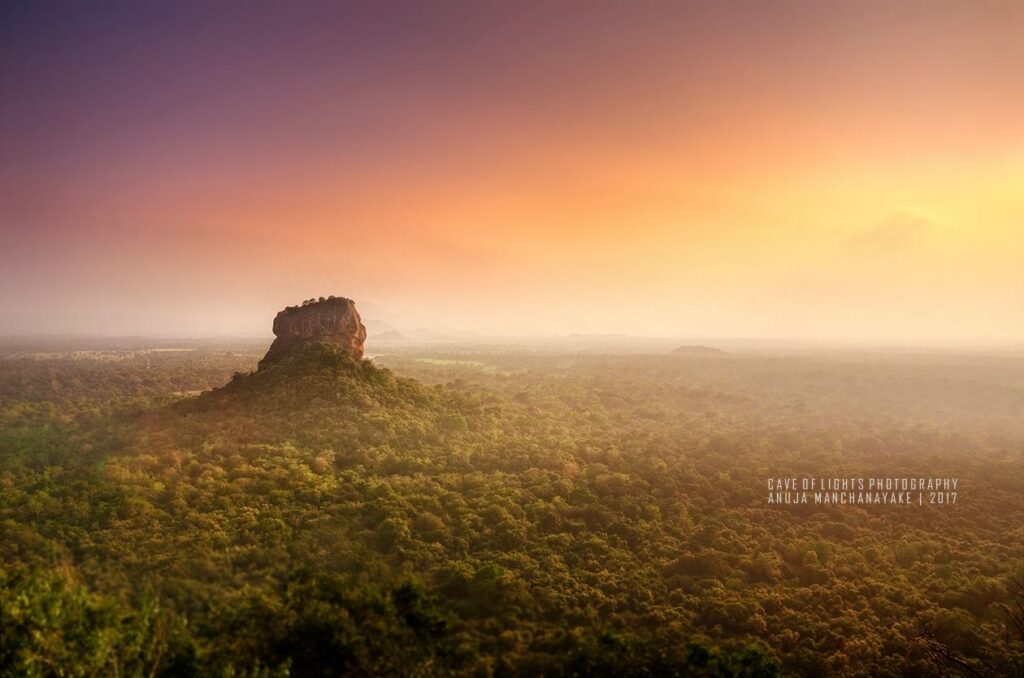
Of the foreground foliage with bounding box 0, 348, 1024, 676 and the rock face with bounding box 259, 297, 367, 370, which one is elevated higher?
the rock face with bounding box 259, 297, 367, 370

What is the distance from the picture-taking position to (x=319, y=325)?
6931 cm

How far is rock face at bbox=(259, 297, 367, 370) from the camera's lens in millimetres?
68688

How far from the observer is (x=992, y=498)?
46.1 meters

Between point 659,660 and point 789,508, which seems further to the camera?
point 789,508

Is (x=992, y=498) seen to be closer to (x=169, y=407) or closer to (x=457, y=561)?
(x=457, y=561)

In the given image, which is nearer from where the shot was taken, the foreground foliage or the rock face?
the foreground foliage

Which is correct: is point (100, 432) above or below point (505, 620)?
above

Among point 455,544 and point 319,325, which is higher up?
point 319,325

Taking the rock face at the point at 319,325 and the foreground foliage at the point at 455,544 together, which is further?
the rock face at the point at 319,325

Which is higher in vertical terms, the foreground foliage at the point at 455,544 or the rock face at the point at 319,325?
the rock face at the point at 319,325

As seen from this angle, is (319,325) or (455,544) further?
(319,325)

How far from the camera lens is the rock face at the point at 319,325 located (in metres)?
68.7

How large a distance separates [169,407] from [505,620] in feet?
175

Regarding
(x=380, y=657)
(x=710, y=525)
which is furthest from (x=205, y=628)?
(x=710, y=525)
